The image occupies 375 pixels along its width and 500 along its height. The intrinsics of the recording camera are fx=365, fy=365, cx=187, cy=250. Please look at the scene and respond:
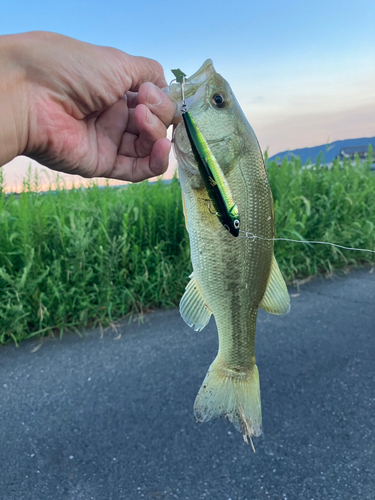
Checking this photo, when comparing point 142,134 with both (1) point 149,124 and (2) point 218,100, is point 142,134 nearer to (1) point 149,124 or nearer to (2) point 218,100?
(1) point 149,124

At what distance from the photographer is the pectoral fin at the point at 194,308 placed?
1141mm

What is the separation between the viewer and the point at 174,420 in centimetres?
257

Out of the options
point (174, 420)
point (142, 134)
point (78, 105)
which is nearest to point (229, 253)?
point (142, 134)

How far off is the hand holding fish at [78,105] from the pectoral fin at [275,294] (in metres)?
0.62

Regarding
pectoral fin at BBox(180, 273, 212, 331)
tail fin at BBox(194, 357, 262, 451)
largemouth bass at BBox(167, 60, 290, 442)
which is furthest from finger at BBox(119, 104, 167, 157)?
tail fin at BBox(194, 357, 262, 451)

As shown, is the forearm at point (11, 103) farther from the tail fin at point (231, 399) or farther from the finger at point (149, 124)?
the tail fin at point (231, 399)

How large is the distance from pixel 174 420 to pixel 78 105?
2132 mm

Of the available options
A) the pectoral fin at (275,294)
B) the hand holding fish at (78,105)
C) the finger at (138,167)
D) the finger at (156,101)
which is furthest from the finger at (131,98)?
the pectoral fin at (275,294)

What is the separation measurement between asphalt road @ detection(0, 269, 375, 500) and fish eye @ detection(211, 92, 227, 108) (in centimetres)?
210

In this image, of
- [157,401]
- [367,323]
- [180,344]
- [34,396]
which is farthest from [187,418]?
[367,323]

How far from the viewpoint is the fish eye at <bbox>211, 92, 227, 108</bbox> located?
110 cm

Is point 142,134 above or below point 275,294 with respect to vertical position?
above

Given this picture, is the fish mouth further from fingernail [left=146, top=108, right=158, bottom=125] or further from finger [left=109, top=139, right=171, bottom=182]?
finger [left=109, top=139, right=171, bottom=182]

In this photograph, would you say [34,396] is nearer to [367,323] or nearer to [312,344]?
[312,344]
